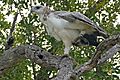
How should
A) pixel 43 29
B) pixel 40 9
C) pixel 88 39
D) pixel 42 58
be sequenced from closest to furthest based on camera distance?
pixel 42 58 → pixel 88 39 → pixel 40 9 → pixel 43 29

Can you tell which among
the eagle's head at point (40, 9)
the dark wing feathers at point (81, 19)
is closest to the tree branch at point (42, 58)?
the dark wing feathers at point (81, 19)

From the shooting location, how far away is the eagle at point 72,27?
4422 millimetres

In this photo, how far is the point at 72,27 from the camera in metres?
4.51

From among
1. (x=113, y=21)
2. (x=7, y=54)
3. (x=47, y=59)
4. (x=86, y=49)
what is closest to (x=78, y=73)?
(x=47, y=59)

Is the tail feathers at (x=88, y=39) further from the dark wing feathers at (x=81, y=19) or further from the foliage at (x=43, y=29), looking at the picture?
the foliage at (x=43, y=29)

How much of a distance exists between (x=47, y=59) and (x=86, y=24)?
23.2 inches

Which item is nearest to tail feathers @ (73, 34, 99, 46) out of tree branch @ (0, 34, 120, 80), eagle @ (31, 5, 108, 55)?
eagle @ (31, 5, 108, 55)

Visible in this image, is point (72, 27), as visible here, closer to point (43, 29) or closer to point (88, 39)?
point (88, 39)

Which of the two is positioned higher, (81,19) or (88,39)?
(81,19)

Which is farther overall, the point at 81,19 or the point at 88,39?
the point at 88,39

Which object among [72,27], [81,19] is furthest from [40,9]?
[81,19]

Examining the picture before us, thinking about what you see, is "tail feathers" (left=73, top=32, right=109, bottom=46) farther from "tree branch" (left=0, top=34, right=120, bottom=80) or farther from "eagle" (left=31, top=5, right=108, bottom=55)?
"tree branch" (left=0, top=34, right=120, bottom=80)

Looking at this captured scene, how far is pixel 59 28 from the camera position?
14.9 ft

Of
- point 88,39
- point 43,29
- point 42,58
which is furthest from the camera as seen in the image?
point 43,29
